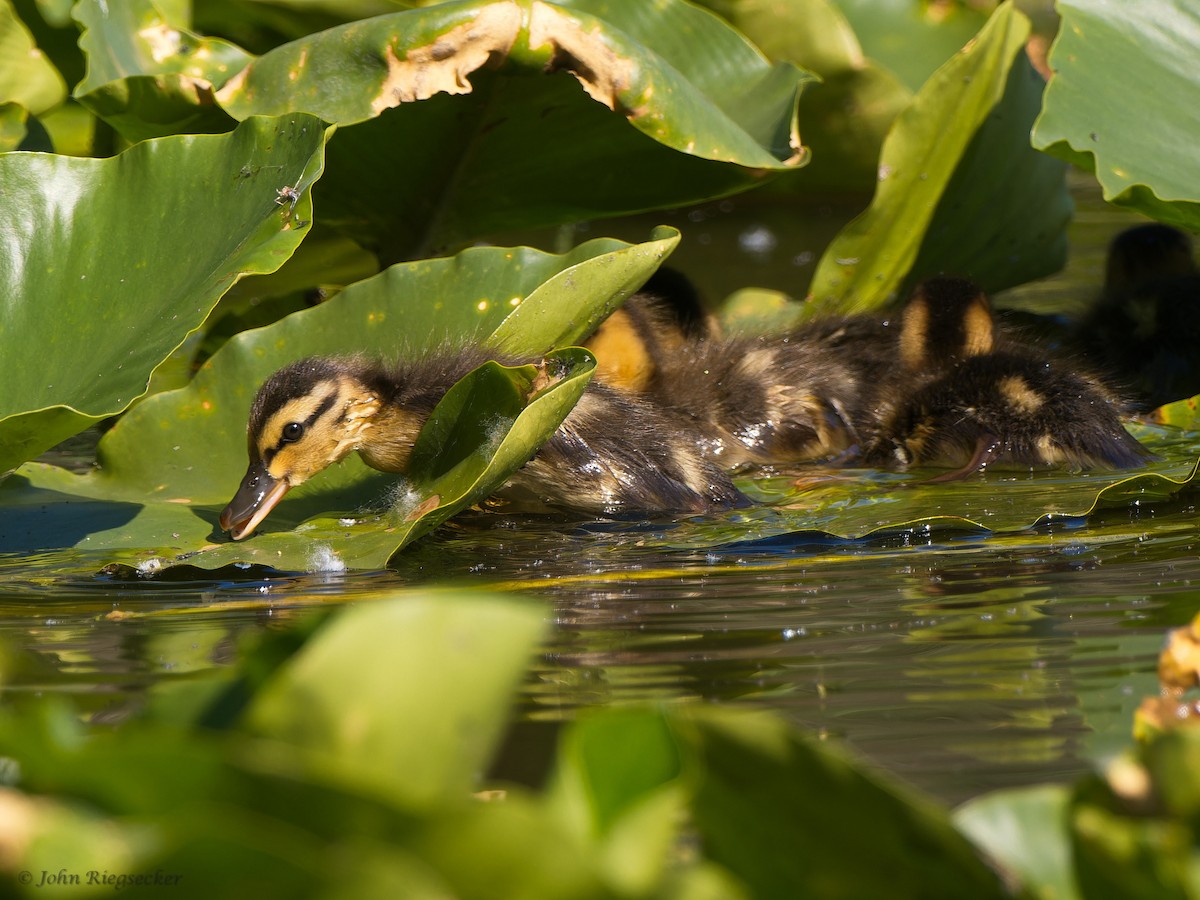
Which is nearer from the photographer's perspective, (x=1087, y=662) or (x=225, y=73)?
(x=1087, y=662)

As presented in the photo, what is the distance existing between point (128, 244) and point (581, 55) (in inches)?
34.6

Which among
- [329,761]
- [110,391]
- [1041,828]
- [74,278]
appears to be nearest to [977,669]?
[1041,828]

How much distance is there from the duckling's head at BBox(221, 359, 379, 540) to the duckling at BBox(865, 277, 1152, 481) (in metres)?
1.09

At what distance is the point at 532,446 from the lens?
84.7 inches

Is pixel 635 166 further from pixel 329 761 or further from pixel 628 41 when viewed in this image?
pixel 329 761

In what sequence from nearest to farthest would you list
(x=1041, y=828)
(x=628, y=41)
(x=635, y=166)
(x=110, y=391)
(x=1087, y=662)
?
1. (x=1041, y=828)
2. (x=1087, y=662)
3. (x=110, y=391)
4. (x=628, y=41)
5. (x=635, y=166)

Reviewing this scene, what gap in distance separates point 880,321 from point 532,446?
4.73 feet

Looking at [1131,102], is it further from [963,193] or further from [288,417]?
[288,417]

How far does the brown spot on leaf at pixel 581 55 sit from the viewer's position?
2631mm

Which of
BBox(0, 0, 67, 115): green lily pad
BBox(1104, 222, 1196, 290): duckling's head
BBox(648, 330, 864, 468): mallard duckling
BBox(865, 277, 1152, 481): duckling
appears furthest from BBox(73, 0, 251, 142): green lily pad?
BBox(1104, 222, 1196, 290): duckling's head

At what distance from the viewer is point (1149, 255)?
154 inches

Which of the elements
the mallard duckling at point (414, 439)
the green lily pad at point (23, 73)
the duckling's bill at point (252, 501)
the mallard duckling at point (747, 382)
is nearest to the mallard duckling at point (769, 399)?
the mallard duckling at point (747, 382)

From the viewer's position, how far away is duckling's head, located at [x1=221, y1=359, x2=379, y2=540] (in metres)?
2.46

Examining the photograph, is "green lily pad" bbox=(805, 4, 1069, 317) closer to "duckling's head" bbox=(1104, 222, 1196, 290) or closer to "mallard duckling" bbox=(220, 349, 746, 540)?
"duckling's head" bbox=(1104, 222, 1196, 290)
